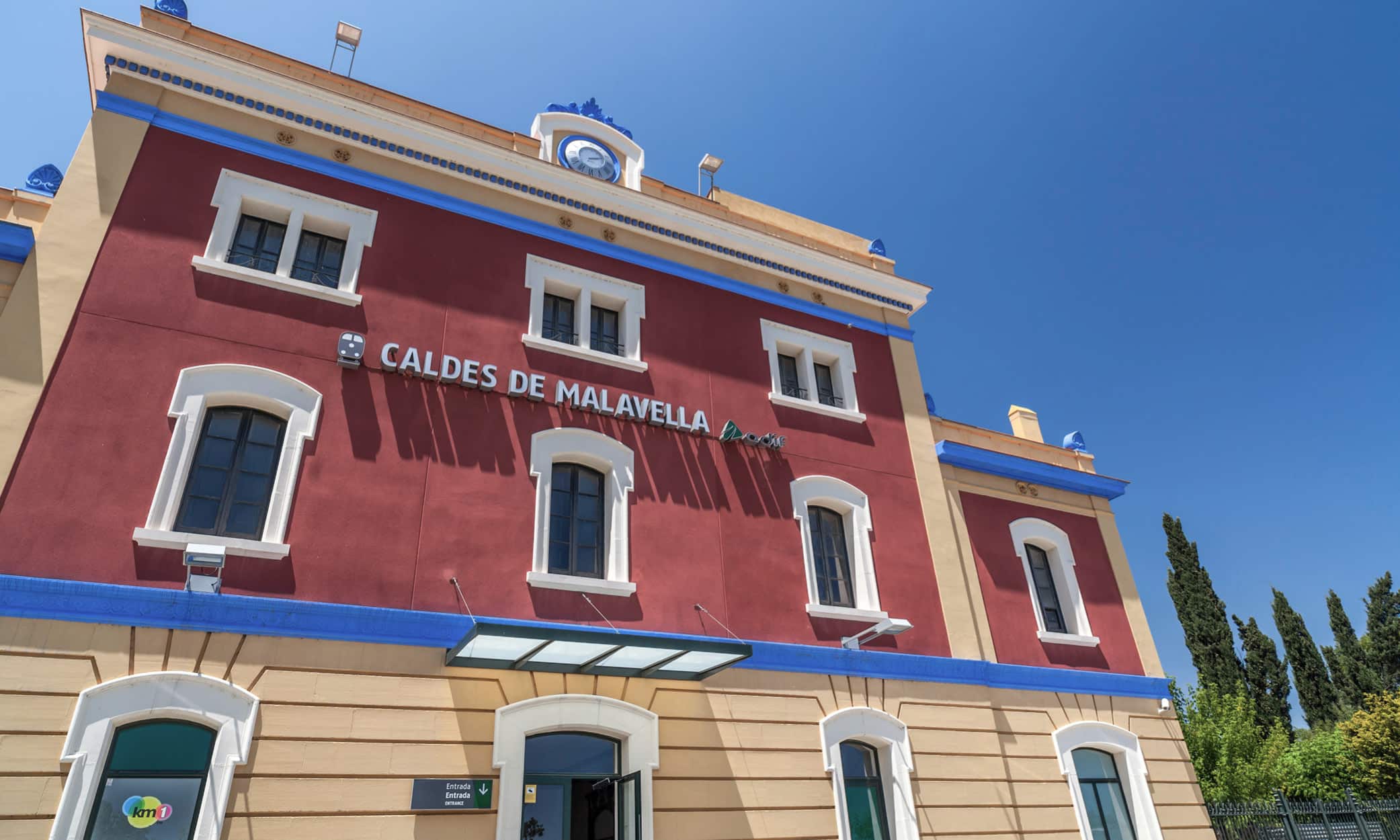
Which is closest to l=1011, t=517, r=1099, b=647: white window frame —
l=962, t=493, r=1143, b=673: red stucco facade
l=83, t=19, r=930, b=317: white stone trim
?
l=962, t=493, r=1143, b=673: red stucco facade

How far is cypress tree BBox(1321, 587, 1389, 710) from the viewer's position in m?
40.4

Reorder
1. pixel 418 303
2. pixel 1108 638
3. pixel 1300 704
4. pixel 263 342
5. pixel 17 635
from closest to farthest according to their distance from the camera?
pixel 17 635
pixel 263 342
pixel 418 303
pixel 1108 638
pixel 1300 704

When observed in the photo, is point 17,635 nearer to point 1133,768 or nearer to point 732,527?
point 732,527

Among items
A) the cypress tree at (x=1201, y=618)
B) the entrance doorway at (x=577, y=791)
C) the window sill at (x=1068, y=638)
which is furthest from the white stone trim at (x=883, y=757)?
the cypress tree at (x=1201, y=618)

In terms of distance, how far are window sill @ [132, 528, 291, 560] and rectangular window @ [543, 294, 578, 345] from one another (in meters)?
5.23

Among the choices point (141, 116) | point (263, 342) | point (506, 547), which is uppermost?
point (141, 116)

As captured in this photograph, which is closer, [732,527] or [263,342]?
[263,342]

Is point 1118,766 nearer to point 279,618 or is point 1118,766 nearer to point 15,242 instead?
point 279,618

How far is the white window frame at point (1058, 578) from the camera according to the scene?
15.5 meters

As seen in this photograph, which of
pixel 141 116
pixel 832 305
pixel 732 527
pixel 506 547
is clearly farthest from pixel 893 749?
pixel 141 116

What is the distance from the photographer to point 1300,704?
42219 millimetres

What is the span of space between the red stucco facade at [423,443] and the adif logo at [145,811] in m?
2.16

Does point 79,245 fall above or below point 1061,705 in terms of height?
above

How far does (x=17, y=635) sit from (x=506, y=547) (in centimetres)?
510
